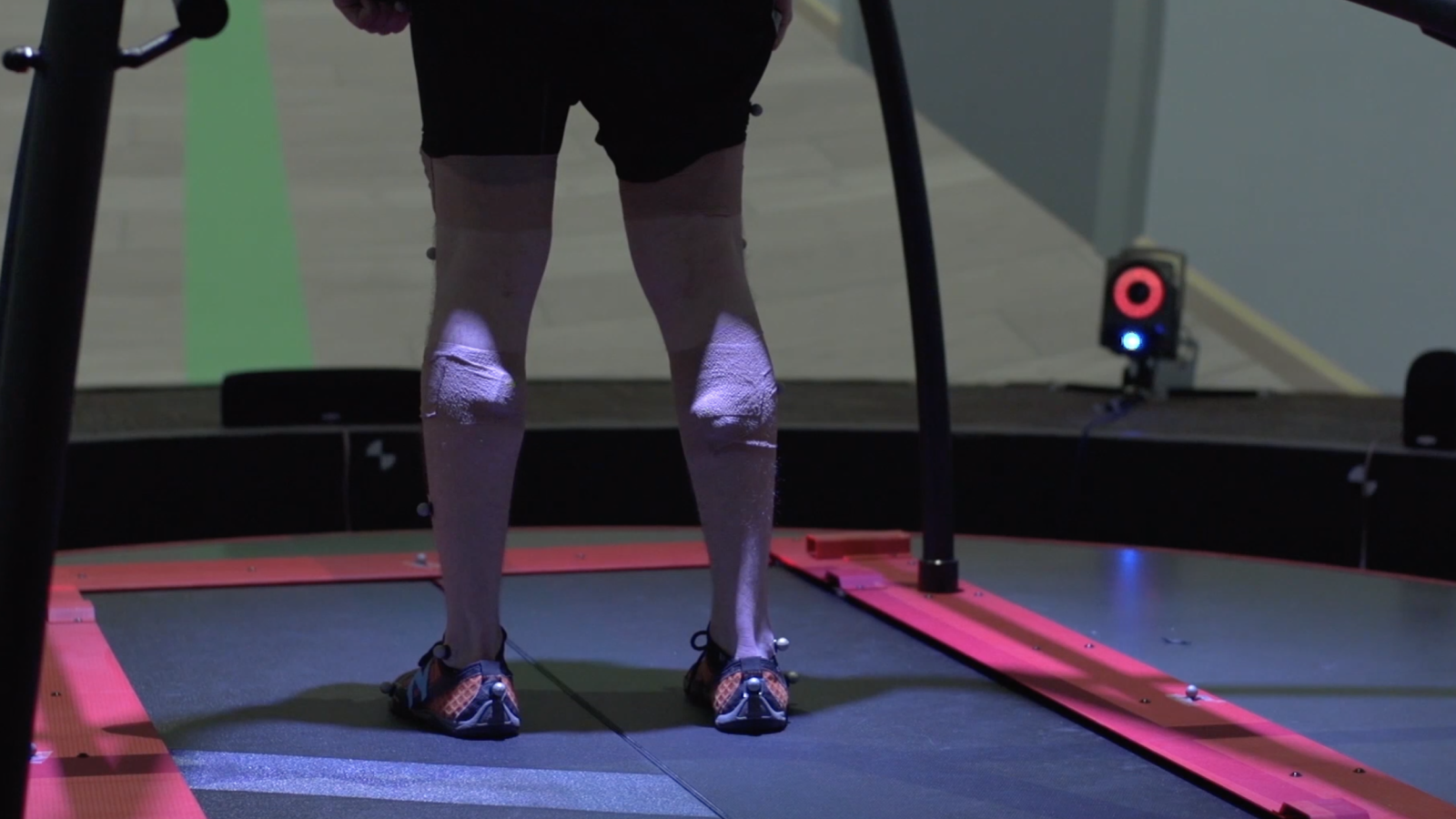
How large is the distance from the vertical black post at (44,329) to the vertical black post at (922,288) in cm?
99

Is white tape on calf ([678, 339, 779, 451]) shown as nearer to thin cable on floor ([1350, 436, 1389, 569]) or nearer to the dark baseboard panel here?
the dark baseboard panel

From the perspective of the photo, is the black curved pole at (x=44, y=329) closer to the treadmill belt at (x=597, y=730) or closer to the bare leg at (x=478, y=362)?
the treadmill belt at (x=597, y=730)

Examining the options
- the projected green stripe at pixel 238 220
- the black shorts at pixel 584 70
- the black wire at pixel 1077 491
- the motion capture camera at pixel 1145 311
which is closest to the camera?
the black shorts at pixel 584 70

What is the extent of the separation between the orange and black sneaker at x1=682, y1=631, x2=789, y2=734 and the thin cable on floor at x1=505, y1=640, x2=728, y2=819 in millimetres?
74

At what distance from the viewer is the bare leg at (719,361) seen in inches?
49.1

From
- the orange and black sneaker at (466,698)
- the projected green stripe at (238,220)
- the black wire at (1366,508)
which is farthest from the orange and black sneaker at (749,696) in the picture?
the projected green stripe at (238,220)

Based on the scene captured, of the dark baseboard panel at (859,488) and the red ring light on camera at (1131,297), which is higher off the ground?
the red ring light on camera at (1131,297)

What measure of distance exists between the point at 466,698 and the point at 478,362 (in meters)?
0.24

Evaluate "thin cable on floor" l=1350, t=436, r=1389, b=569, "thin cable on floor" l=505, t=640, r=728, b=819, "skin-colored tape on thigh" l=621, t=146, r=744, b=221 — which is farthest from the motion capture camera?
"skin-colored tape on thigh" l=621, t=146, r=744, b=221

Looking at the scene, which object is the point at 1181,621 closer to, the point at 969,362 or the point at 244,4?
the point at 969,362

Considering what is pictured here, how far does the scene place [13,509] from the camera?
72cm

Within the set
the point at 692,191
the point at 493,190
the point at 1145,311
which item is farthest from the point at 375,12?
the point at 1145,311

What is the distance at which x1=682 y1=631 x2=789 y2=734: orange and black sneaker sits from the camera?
123 cm

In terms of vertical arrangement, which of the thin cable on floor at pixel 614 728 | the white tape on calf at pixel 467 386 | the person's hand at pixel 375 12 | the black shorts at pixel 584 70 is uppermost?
the person's hand at pixel 375 12
